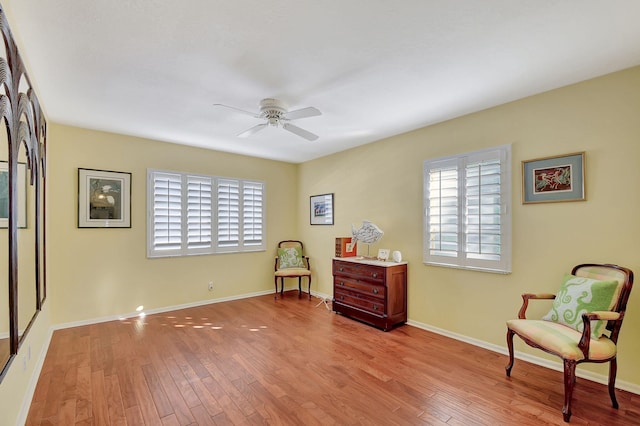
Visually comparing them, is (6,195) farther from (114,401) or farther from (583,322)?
(583,322)

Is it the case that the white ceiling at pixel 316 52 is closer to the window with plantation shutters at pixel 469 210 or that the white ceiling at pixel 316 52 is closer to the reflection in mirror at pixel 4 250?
the window with plantation shutters at pixel 469 210

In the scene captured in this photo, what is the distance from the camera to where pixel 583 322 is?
2174mm

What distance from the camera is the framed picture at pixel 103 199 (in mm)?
3951

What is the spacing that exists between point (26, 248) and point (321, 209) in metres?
3.99

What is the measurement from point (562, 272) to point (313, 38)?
296 cm

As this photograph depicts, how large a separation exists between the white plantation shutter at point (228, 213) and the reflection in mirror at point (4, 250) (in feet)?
11.1

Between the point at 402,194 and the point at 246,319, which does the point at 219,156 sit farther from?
the point at 402,194

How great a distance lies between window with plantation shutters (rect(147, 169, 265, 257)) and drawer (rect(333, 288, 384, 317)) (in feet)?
6.35

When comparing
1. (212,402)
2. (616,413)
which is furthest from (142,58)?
(616,413)

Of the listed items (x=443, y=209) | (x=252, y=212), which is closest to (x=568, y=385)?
(x=443, y=209)

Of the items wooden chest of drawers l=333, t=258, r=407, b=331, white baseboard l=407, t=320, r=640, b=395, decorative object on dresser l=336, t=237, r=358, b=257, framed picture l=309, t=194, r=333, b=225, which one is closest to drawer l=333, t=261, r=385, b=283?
wooden chest of drawers l=333, t=258, r=407, b=331

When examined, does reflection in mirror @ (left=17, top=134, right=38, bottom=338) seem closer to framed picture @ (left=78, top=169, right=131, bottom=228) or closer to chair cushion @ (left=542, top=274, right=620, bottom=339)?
framed picture @ (left=78, top=169, right=131, bottom=228)

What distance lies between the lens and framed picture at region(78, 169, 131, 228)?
3.95 meters

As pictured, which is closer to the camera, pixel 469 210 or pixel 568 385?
pixel 568 385
